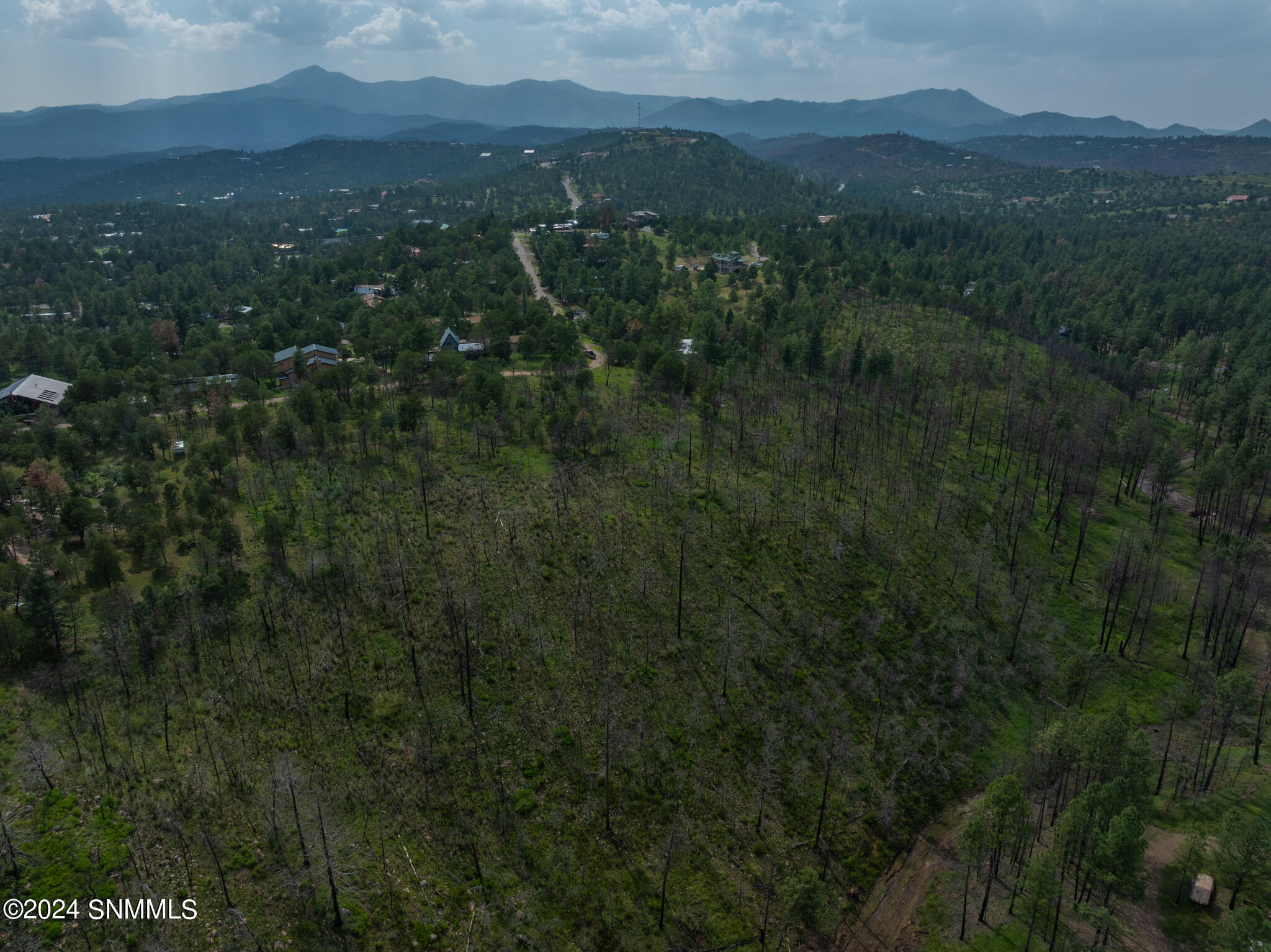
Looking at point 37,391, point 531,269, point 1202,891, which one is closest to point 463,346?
point 37,391

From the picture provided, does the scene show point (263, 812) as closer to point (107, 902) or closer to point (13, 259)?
point (107, 902)

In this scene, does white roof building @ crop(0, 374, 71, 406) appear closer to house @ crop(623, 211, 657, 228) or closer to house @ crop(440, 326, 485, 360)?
house @ crop(440, 326, 485, 360)

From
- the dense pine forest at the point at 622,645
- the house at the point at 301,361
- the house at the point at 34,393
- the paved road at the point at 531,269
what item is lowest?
the dense pine forest at the point at 622,645

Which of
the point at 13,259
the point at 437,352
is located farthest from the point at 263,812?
the point at 13,259

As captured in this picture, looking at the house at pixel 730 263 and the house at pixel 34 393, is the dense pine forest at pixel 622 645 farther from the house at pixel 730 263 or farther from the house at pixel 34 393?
the house at pixel 730 263

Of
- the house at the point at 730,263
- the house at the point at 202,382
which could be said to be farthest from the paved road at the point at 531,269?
the house at the point at 202,382

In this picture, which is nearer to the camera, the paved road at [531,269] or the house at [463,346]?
the house at [463,346]
